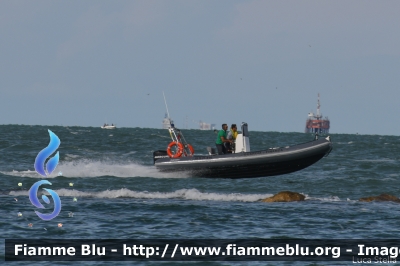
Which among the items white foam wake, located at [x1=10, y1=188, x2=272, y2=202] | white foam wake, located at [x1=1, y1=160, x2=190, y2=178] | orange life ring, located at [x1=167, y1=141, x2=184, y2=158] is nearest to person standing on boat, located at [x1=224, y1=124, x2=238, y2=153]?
orange life ring, located at [x1=167, y1=141, x2=184, y2=158]

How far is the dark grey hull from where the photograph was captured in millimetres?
23328

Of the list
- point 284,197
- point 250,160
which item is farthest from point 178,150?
point 284,197

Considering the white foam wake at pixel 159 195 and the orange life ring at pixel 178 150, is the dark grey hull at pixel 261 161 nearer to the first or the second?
the orange life ring at pixel 178 150

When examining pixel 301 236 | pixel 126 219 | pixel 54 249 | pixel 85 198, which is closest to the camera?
pixel 54 249

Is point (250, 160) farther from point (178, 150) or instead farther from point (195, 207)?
point (195, 207)

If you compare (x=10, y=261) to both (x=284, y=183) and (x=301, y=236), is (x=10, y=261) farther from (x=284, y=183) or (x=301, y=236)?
(x=284, y=183)

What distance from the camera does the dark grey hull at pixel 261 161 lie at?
23328 mm

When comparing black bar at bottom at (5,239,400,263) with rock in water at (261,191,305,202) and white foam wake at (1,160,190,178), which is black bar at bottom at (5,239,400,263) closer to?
rock in water at (261,191,305,202)

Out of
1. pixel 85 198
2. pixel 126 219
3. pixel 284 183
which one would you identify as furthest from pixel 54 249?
pixel 284 183

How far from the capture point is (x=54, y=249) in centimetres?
1162

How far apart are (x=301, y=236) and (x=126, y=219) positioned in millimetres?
3802

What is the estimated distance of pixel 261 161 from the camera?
2341cm

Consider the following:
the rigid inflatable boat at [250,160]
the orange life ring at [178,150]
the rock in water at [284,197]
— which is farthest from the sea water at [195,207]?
the orange life ring at [178,150]

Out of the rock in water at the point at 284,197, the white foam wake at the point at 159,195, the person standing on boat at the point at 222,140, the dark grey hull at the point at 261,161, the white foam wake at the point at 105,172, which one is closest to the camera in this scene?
the rock in water at the point at 284,197
